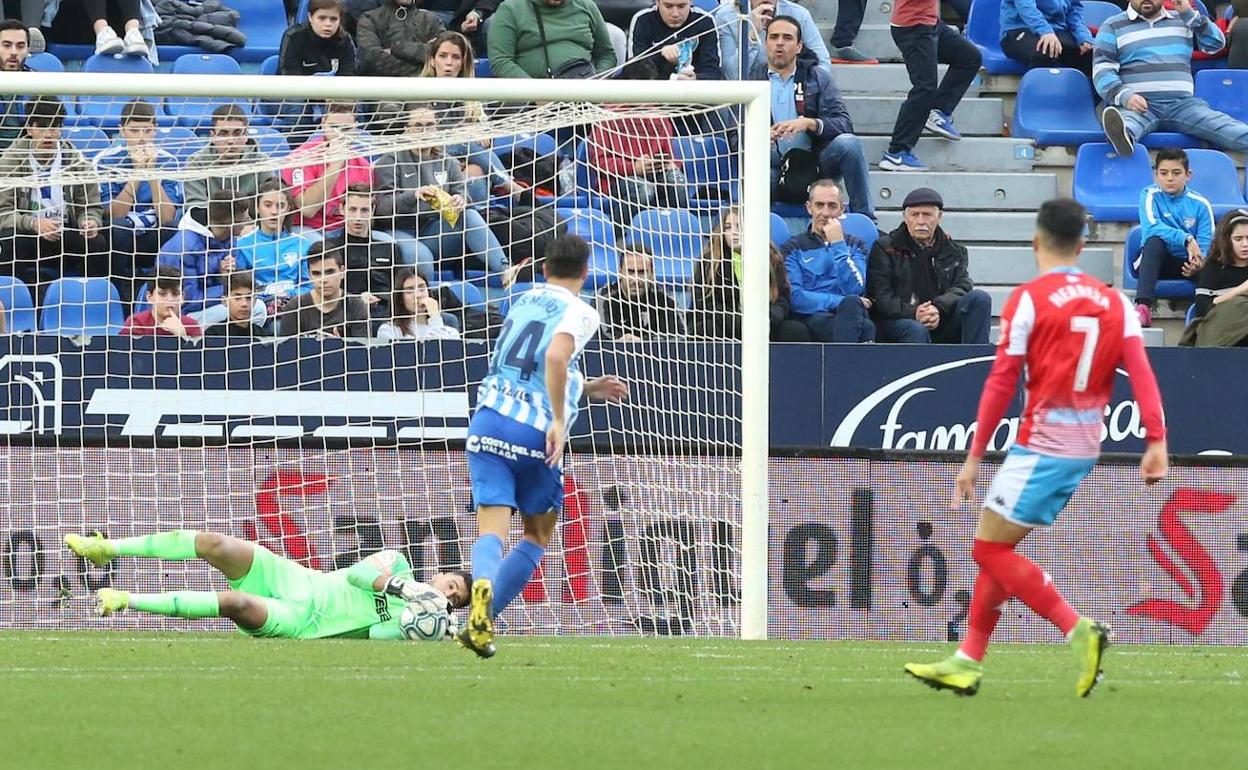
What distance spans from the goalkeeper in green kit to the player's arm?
134 cm

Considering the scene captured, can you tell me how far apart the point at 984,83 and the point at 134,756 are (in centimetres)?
1182

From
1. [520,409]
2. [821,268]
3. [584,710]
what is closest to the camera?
[584,710]

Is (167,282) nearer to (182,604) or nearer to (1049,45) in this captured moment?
(182,604)

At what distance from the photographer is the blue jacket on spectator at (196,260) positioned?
446 inches

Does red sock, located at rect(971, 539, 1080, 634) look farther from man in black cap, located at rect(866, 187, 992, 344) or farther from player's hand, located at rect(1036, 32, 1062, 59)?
player's hand, located at rect(1036, 32, 1062, 59)

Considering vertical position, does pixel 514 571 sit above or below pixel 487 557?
below

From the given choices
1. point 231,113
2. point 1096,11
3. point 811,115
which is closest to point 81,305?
point 231,113

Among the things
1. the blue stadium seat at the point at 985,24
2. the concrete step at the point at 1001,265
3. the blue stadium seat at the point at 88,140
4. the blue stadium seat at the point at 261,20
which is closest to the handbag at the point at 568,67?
the blue stadium seat at the point at 261,20

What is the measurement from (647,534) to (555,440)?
9.55 feet

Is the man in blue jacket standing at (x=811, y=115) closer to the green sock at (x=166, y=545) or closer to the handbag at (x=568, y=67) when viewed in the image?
the handbag at (x=568, y=67)

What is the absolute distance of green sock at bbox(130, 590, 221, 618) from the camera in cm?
911

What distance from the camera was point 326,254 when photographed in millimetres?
11242

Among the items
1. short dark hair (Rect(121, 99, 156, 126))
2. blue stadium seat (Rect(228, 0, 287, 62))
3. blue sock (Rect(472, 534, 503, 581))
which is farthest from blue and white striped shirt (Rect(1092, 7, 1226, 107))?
blue sock (Rect(472, 534, 503, 581))

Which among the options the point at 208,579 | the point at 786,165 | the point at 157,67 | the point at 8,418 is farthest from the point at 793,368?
the point at 157,67
